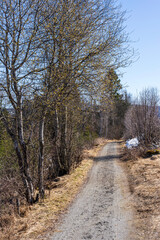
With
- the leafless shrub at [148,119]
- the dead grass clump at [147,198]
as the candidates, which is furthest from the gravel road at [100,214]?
the leafless shrub at [148,119]

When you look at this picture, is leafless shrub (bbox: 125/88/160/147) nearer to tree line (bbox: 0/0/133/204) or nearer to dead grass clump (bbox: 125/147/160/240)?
dead grass clump (bbox: 125/147/160/240)

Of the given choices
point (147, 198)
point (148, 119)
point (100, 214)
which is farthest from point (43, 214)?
point (148, 119)

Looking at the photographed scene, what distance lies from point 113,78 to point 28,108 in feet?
11.6

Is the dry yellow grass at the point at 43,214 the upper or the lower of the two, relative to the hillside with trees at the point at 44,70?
lower

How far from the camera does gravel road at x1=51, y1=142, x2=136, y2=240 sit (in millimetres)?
5394

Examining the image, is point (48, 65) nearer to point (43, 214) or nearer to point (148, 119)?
point (43, 214)

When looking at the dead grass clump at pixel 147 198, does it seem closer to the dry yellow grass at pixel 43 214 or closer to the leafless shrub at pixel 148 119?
the dry yellow grass at pixel 43 214

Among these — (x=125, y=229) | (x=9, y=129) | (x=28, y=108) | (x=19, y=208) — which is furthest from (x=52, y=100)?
(x=125, y=229)

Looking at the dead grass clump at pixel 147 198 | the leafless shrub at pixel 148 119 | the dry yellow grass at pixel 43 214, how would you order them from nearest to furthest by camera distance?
the dead grass clump at pixel 147 198, the dry yellow grass at pixel 43 214, the leafless shrub at pixel 148 119

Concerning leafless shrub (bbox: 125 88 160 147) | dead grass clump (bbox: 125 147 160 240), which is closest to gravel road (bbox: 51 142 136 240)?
dead grass clump (bbox: 125 147 160 240)

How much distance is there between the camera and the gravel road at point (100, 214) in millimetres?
5394

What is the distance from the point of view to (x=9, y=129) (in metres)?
7.58

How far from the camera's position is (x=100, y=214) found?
22.1 ft

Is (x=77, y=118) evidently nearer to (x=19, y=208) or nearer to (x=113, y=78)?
(x=113, y=78)
